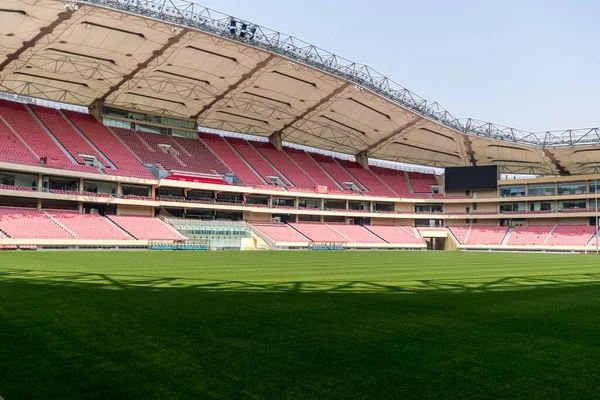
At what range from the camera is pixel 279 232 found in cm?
5797

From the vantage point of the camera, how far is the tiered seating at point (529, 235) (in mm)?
63850

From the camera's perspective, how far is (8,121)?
5000 cm

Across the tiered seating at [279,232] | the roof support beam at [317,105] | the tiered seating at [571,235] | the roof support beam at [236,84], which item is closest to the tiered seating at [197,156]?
the roof support beam at [236,84]

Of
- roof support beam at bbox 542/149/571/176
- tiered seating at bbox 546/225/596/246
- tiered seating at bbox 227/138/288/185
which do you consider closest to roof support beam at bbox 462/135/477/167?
roof support beam at bbox 542/149/571/176

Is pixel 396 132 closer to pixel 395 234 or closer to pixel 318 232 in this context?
pixel 395 234

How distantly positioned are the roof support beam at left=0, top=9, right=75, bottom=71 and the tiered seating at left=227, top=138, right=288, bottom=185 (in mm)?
30061

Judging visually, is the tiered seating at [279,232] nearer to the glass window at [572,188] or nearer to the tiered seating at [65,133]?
the tiered seating at [65,133]

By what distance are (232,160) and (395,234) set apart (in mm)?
24205

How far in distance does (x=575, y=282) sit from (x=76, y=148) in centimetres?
4830

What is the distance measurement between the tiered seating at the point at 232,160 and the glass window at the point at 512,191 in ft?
117

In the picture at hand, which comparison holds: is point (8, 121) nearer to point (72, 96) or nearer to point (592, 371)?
point (72, 96)

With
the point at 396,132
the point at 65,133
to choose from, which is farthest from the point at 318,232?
the point at 65,133

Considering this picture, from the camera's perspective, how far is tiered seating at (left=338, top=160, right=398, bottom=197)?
2869 inches

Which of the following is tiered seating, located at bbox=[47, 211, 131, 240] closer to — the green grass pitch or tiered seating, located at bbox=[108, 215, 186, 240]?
tiered seating, located at bbox=[108, 215, 186, 240]
